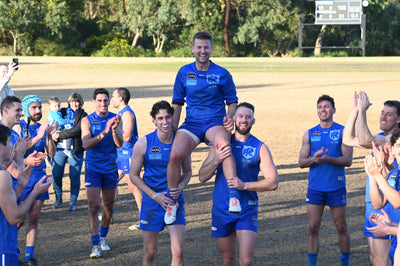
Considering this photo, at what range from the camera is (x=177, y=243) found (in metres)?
6.59

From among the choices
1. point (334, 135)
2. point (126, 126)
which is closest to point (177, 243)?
point (334, 135)

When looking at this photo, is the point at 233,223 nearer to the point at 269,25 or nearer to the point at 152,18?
the point at 269,25

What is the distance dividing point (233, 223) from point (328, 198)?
182cm

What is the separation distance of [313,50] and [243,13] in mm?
9140

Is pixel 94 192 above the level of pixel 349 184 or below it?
above

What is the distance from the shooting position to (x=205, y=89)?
7250 mm

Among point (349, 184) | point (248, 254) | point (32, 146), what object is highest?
point (32, 146)

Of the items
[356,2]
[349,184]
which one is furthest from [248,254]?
[356,2]

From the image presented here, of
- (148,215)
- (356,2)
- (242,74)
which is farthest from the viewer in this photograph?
(356,2)

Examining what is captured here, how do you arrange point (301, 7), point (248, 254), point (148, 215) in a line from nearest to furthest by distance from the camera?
1. point (248, 254)
2. point (148, 215)
3. point (301, 7)

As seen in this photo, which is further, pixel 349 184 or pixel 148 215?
pixel 349 184

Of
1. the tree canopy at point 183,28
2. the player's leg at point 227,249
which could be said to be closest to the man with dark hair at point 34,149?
the player's leg at point 227,249

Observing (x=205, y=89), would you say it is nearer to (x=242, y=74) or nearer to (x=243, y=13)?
(x=242, y=74)

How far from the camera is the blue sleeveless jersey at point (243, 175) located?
655cm
